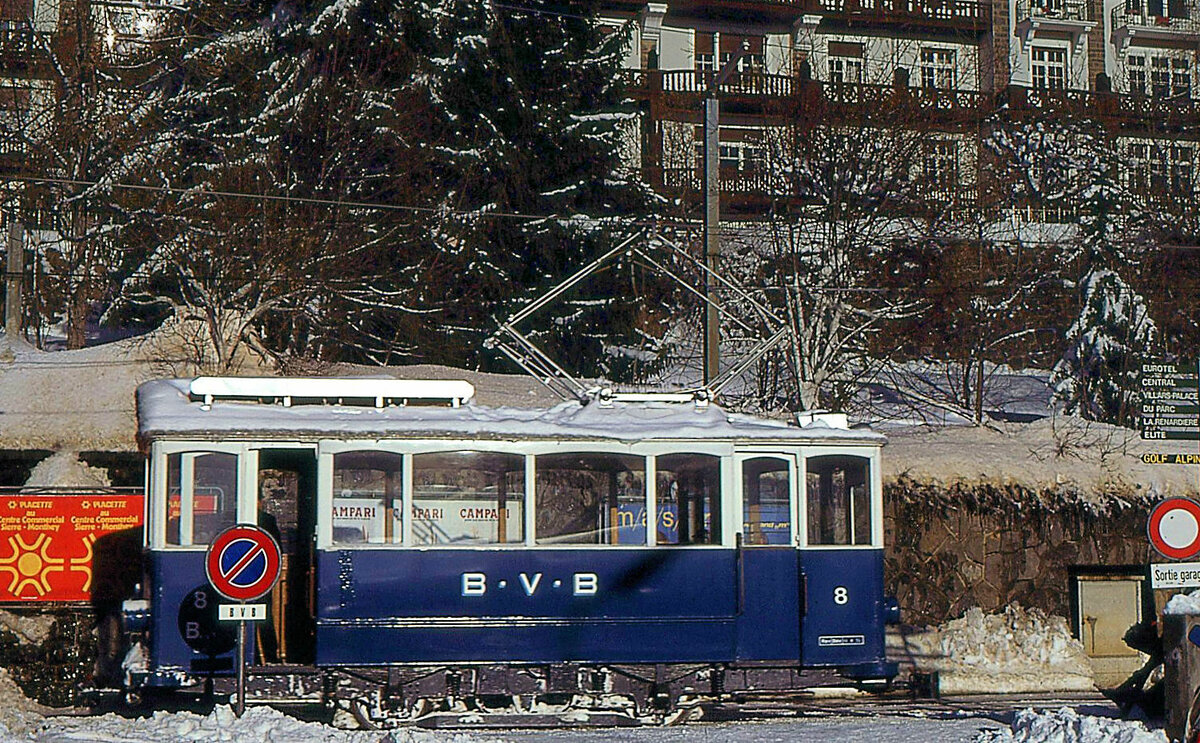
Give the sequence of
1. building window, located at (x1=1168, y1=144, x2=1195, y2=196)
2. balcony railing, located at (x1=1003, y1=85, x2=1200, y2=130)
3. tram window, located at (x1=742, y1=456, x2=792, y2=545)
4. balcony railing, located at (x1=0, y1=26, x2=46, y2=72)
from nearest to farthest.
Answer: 1. tram window, located at (x1=742, y1=456, x2=792, y2=545)
2. balcony railing, located at (x1=0, y1=26, x2=46, y2=72)
3. building window, located at (x1=1168, y1=144, x2=1195, y2=196)
4. balcony railing, located at (x1=1003, y1=85, x2=1200, y2=130)

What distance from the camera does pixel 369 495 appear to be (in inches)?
567

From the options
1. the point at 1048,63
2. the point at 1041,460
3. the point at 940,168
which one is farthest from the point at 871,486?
the point at 1048,63

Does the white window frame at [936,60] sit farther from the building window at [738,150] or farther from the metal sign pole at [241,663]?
the metal sign pole at [241,663]

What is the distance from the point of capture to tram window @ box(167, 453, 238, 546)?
14172 millimetres

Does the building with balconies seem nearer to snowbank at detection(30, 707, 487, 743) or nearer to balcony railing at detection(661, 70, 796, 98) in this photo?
balcony railing at detection(661, 70, 796, 98)

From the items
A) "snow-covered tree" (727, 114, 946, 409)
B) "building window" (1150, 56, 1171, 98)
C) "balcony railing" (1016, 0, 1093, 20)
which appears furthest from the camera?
"balcony railing" (1016, 0, 1093, 20)

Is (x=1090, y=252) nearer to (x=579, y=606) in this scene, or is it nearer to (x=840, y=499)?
(x=840, y=499)

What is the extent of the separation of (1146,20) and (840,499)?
3785 cm

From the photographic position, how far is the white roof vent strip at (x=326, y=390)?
1473 cm

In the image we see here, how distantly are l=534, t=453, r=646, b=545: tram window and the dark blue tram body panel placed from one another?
187 mm

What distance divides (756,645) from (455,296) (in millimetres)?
16230

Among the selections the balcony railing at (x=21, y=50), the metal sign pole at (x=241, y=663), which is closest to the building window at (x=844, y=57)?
the balcony railing at (x=21, y=50)

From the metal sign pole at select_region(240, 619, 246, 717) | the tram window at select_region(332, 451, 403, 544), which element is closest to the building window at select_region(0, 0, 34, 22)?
the tram window at select_region(332, 451, 403, 544)

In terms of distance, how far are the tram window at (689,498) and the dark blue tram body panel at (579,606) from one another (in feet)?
0.79
